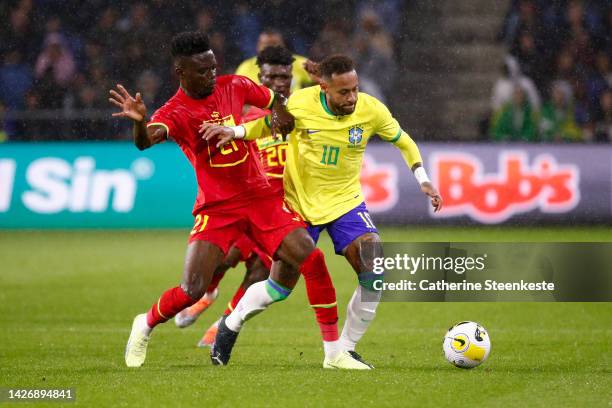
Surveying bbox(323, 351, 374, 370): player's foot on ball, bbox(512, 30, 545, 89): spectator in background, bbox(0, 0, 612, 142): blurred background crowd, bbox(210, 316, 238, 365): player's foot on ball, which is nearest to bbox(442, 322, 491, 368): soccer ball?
bbox(323, 351, 374, 370): player's foot on ball

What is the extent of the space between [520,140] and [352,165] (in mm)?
8259

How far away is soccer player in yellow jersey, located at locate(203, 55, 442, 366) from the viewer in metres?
7.35

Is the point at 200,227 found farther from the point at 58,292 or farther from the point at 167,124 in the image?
the point at 58,292

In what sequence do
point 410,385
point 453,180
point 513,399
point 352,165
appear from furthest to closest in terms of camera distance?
point 453,180 → point 352,165 → point 410,385 → point 513,399

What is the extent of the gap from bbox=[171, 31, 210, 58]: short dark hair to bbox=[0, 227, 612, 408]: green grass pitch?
188 cm

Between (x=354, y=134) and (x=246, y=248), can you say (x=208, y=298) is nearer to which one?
(x=246, y=248)

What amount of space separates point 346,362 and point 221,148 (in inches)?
58.6

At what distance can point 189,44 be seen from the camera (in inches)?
283

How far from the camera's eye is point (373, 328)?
941cm

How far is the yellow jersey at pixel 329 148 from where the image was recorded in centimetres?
753

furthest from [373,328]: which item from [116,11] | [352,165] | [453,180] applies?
[116,11]

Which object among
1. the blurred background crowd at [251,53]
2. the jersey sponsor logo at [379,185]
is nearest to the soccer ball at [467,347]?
the jersey sponsor logo at [379,185]

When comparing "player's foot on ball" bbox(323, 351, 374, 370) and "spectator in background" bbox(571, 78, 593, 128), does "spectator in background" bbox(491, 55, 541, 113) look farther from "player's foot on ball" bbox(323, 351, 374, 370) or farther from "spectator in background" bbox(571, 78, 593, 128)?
"player's foot on ball" bbox(323, 351, 374, 370)

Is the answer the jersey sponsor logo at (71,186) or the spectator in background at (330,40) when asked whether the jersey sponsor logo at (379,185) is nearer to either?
the spectator in background at (330,40)
